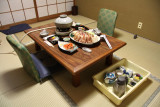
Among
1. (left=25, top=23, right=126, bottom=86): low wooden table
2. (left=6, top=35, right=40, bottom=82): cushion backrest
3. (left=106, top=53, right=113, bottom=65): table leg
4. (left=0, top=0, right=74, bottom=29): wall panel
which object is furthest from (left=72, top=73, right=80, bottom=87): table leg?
(left=0, top=0, right=74, bottom=29): wall panel

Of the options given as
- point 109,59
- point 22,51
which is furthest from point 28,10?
point 109,59

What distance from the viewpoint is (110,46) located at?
166 centimetres

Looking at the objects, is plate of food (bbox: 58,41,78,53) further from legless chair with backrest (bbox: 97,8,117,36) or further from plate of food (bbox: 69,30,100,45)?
legless chair with backrest (bbox: 97,8,117,36)

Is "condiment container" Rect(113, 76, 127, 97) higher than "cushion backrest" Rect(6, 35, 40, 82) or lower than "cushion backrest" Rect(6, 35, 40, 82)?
lower

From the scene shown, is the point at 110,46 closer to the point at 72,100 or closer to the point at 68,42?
the point at 68,42

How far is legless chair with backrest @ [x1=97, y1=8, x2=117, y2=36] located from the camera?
2348 mm

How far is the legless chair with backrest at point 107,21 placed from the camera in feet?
7.70

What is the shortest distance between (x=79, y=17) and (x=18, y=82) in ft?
10.1

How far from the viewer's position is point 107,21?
8.05 ft

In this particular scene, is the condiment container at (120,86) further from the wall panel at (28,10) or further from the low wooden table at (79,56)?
the wall panel at (28,10)

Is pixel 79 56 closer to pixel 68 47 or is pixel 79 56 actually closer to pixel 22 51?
pixel 68 47

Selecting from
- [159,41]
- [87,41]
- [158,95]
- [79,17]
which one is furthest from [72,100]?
[79,17]

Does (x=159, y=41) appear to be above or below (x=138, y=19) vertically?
below

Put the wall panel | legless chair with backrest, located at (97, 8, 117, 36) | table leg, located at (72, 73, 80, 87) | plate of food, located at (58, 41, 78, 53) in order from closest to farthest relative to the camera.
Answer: plate of food, located at (58, 41, 78, 53)
table leg, located at (72, 73, 80, 87)
legless chair with backrest, located at (97, 8, 117, 36)
the wall panel
